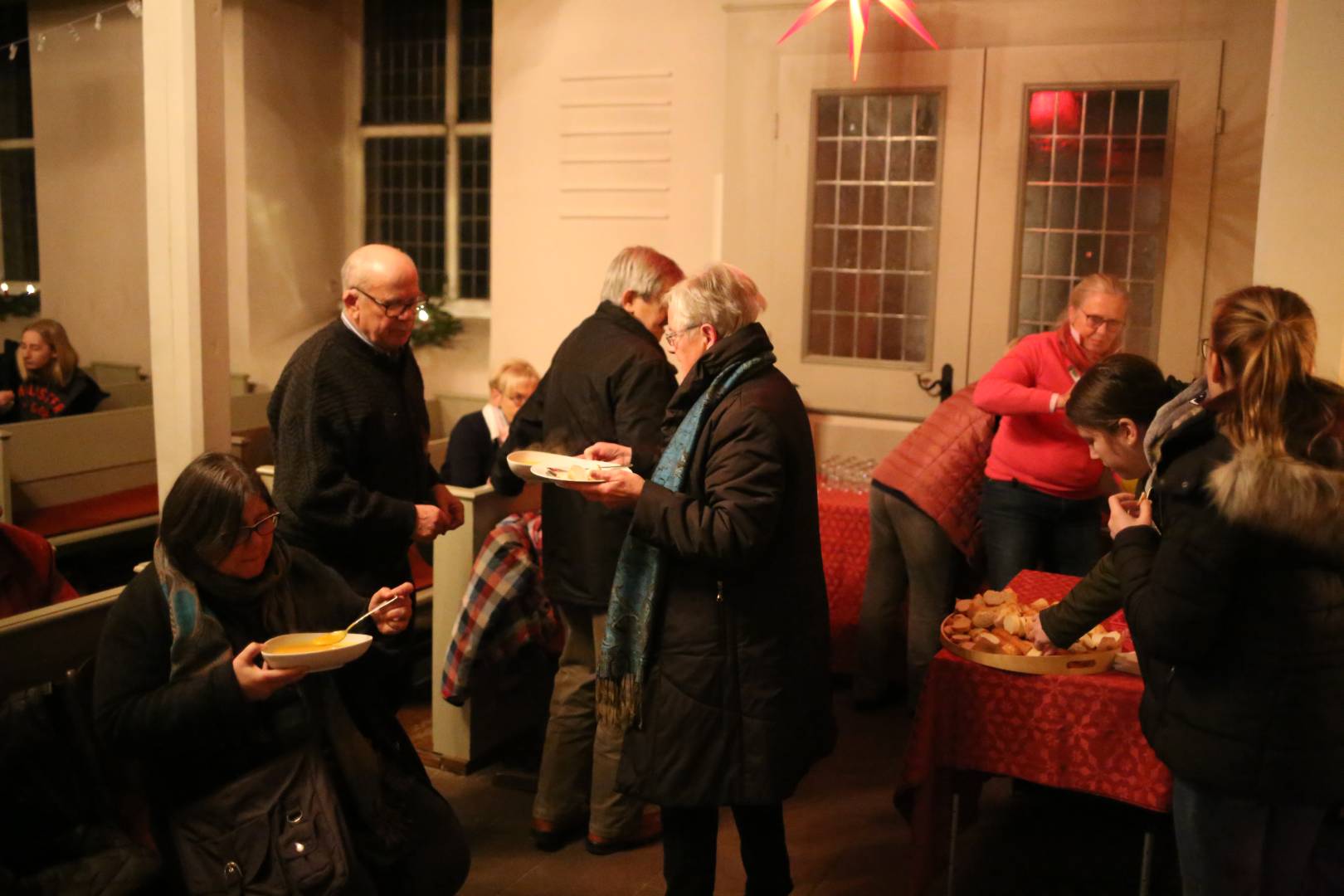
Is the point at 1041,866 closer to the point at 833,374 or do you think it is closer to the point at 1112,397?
the point at 1112,397

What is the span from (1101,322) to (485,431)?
2167 millimetres

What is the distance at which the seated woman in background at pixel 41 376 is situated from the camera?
5.88 m

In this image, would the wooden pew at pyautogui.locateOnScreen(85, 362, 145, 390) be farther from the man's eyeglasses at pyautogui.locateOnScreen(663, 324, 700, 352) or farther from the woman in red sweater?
the man's eyeglasses at pyautogui.locateOnScreen(663, 324, 700, 352)

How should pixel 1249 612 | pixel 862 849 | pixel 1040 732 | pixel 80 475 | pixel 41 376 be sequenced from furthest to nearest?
pixel 41 376 < pixel 80 475 < pixel 862 849 < pixel 1040 732 < pixel 1249 612

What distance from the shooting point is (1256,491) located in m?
1.95

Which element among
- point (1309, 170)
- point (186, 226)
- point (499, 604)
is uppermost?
point (1309, 170)

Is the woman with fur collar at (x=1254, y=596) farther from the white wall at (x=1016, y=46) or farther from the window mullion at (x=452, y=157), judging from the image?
the window mullion at (x=452, y=157)

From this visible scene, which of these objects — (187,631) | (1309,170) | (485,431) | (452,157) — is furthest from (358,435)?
(452,157)

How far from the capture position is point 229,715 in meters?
2.20

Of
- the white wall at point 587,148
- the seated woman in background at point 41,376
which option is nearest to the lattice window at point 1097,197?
the white wall at point 587,148

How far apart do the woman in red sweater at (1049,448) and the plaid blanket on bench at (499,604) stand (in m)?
1.45

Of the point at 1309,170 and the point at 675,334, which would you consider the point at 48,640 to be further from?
the point at 1309,170

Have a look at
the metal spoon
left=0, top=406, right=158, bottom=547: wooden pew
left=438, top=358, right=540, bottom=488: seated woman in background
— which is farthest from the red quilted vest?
left=0, top=406, right=158, bottom=547: wooden pew

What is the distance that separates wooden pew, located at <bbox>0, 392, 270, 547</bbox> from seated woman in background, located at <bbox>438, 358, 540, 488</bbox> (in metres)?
1.37
